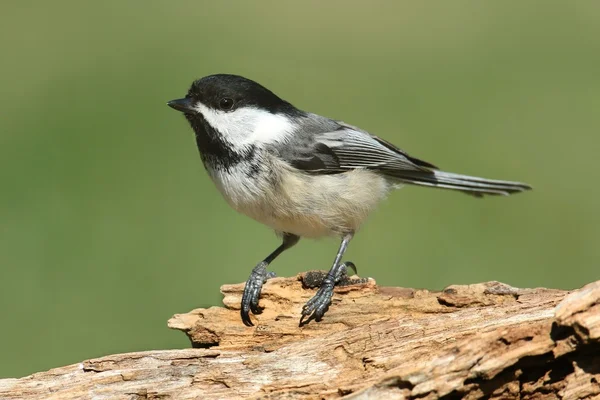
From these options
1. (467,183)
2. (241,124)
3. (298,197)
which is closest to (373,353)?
(298,197)

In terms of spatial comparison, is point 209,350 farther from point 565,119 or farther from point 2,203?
A: point 565,119

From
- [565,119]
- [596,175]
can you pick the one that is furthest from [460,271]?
[565,119]

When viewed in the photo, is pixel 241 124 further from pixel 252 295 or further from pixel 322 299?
pixel 322 299

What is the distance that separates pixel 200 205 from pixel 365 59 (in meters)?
3.07

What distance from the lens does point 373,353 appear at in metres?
3.30

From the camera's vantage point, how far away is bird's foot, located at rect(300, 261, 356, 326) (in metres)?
3.81

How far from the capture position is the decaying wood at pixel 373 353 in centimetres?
281

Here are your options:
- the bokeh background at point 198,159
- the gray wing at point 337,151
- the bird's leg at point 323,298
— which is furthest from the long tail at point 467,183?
the bird's leg at point 323,298

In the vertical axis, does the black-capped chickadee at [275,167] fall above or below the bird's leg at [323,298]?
above

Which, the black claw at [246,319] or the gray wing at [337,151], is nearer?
the black claw at [246,319]

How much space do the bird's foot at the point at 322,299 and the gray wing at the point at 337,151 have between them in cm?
62

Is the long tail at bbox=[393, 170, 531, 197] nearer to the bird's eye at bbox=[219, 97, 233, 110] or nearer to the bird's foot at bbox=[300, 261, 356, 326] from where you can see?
the bird's foot at bbox=[300, 261, 356, 326]

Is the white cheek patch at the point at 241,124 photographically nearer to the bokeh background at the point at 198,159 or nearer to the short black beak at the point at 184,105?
the short black beak at the point at 184,105

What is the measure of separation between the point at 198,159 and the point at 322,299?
12.2 ft
